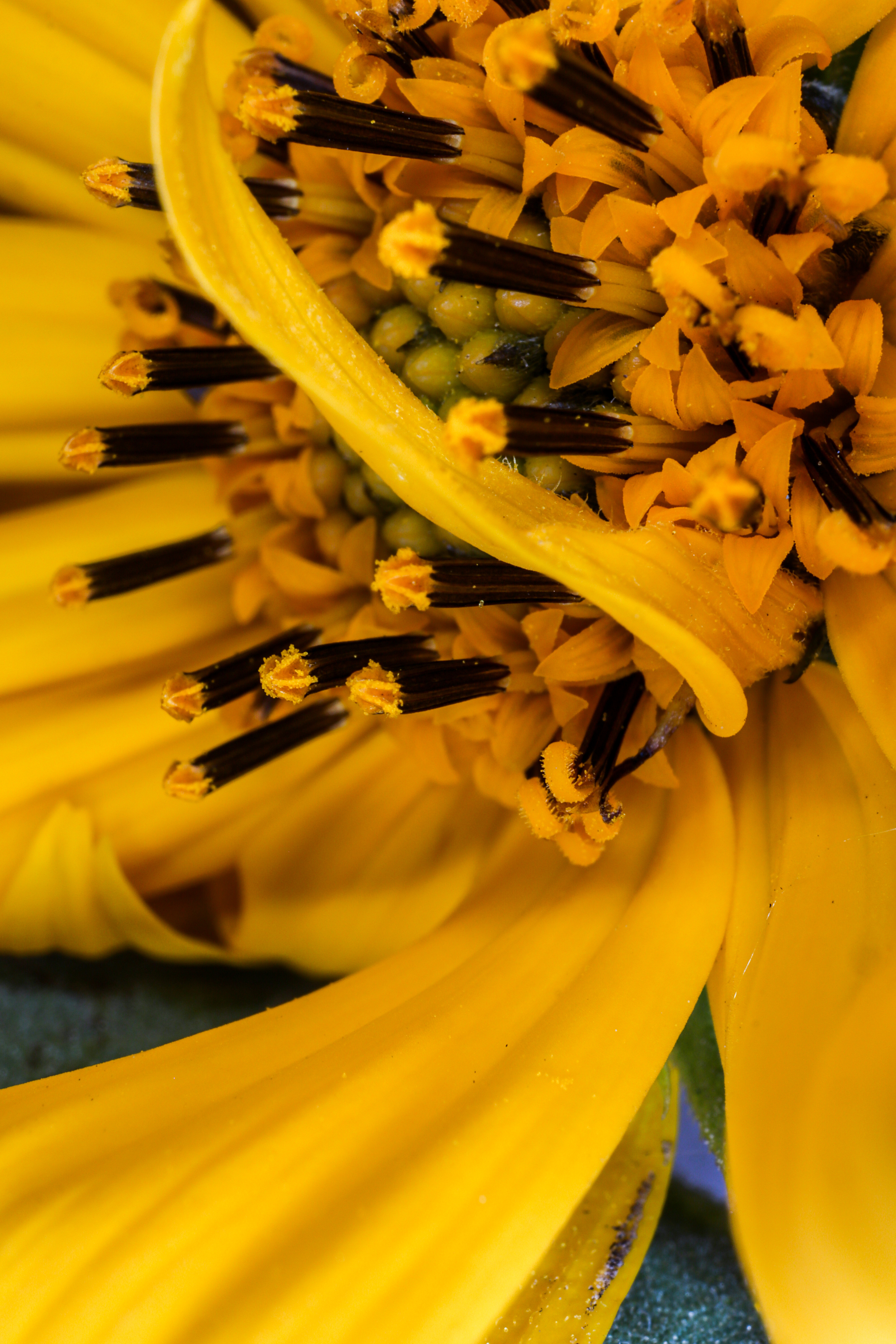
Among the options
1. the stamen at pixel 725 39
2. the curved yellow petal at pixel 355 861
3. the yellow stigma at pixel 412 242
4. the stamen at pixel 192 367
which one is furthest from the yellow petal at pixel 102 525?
the stamen at pixel 725 39

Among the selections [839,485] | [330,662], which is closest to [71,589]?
[330,662]

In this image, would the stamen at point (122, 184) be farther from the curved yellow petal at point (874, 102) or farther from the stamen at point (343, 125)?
the curved yellow petal at point (874, 102)

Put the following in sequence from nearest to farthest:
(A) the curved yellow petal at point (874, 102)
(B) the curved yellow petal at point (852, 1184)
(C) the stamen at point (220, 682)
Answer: (B) the curved yellow petal at point (852, 1184) → (A) the curved yellow petal at point (874, 102) → (C) the stamen at point (220, 682)

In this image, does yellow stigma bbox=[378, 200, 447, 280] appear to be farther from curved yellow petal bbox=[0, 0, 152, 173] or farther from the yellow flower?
curved yellow petal bbox=[0, 0, 152, 173]

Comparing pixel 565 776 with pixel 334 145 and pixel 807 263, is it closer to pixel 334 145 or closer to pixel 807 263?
pixel 807 263

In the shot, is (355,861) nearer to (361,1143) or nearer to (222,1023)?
(222,1023)

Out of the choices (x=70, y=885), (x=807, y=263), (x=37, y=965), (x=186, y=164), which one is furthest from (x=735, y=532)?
(x=37, y=965)
